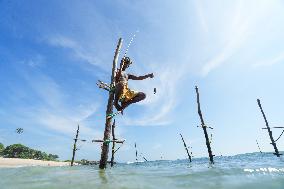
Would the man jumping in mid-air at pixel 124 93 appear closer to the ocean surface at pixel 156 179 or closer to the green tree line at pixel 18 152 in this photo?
the ocean surface at pixel 156 179

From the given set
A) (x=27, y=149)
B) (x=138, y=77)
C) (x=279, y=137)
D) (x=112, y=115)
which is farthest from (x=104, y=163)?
(x=27, y=149)

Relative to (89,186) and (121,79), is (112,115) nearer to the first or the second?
(121,79)

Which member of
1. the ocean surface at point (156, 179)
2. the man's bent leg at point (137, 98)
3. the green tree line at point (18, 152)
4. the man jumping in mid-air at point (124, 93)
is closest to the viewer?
the ocean surface at point (156, 179)

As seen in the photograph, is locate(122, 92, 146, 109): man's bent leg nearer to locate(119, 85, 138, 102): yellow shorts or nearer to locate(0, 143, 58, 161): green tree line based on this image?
locate(119, 85, 138, 102): yellow shorts

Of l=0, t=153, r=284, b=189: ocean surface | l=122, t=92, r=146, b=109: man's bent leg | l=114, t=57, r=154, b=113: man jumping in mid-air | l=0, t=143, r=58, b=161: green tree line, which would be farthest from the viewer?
l=0, t=143, r=58, b=161: green tree line

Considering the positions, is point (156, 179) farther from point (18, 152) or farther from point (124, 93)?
point (18, 152)

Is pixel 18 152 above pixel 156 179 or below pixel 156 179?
above

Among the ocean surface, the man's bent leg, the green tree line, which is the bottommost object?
the ocean surface

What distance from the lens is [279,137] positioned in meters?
25.8

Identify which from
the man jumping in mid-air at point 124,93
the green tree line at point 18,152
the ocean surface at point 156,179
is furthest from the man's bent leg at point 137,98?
the green tree line at point 18,152

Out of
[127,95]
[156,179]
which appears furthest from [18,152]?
[156,179]

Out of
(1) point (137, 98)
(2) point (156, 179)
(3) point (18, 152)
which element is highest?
(3) point (18, 152)

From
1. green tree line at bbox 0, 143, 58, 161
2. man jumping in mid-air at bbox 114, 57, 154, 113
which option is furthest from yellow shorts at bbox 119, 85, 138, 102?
green tree line at bbox 0, 143, 58, 161

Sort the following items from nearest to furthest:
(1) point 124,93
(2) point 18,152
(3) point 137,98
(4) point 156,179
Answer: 1. (4) point 156,179
2. (1) point 124,93
3. (3) point 137,98
4. (2) point 18,152
